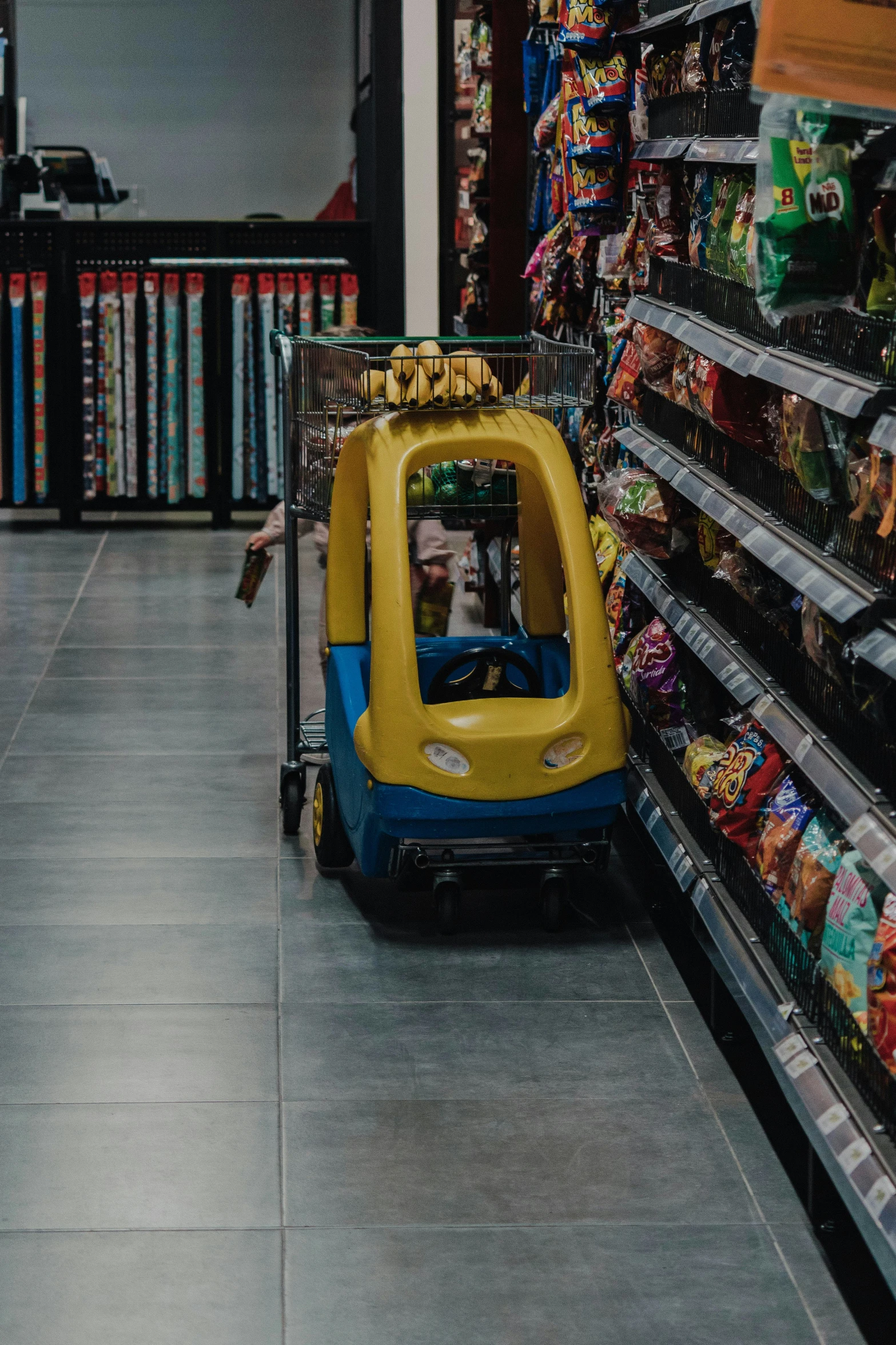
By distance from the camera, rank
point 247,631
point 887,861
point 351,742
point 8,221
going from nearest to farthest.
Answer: point 887,861 → point 351,742 → point 247,631 → point 8,221

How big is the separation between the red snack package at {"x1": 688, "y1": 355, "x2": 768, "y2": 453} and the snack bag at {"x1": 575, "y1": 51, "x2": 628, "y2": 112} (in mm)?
1394

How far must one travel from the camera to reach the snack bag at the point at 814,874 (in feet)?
8.48

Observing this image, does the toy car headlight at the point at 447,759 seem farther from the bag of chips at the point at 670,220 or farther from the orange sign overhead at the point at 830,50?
the orange sign overhead at the point at 830,50

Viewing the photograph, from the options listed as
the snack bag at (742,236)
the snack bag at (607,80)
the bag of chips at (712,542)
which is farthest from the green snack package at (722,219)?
the snack bag at (607,80)

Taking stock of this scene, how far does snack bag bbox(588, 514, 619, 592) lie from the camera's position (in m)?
4.49

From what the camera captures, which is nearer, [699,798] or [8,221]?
[699,798]

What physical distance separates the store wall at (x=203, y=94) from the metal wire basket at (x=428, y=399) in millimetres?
9417

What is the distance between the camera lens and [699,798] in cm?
331

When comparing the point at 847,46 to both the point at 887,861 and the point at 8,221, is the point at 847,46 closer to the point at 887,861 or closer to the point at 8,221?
the point at 887,861

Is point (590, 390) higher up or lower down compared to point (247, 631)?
higher up

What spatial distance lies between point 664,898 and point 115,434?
559 cm

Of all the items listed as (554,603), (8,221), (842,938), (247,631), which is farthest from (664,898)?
(8,221)

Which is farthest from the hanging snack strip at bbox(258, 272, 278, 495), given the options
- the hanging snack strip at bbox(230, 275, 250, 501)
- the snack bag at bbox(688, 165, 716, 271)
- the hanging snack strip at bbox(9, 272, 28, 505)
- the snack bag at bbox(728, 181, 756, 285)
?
the snack bag at bbox(728, 181, 756, 285)

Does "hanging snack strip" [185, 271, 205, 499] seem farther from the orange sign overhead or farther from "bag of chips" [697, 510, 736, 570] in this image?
the orange sign overhead
